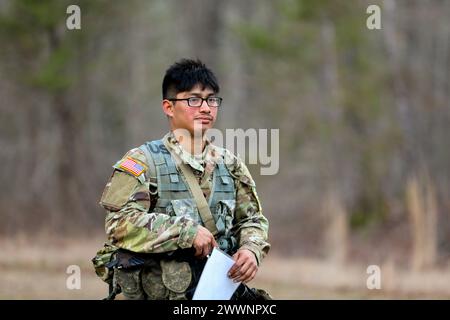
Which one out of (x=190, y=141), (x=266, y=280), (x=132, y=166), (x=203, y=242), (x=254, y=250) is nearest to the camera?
(x=203, y=242)

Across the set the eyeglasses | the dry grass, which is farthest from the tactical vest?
the dry grass

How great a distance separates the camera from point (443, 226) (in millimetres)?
19625

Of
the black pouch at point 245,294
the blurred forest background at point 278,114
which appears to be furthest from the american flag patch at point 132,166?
the blurred forest background at point 278,114

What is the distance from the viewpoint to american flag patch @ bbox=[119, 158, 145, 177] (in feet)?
12.4

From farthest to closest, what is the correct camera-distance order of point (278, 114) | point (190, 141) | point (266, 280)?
point (278, 114) → point (266, 280) → point (190, 141)

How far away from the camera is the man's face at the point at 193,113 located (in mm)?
3967

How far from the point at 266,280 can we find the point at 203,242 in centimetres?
1011

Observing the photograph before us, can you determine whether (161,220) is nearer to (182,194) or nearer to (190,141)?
(182,194)

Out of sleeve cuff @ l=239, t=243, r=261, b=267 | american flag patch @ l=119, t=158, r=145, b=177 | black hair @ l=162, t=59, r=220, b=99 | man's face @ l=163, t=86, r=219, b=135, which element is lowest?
sleeve cuff @ l=239, t=243, r=261, b=267

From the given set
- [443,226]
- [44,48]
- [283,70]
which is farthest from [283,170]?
[44,48]

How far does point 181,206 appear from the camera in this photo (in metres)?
3.86

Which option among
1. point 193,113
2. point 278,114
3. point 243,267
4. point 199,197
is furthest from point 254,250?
point 278,114

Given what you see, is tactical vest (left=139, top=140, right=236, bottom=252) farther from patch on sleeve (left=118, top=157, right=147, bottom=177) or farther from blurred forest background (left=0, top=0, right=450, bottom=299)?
blurred forest background (left=0, top=0, right=450, bottom=299)
